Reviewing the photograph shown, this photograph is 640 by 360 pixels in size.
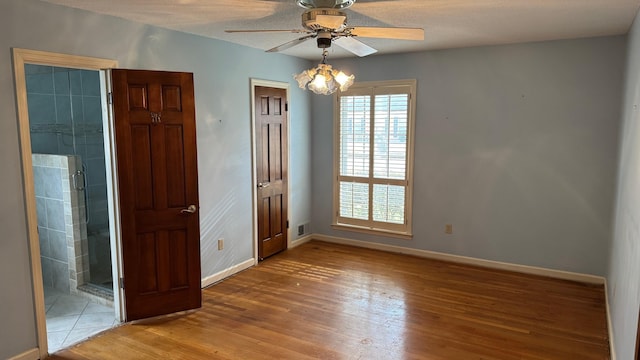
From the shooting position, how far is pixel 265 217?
5406mm

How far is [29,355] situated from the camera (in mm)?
3102

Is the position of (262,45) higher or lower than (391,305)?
higher

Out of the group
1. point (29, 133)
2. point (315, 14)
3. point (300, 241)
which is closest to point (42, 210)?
point (29, 133)

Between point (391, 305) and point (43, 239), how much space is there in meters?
3.55

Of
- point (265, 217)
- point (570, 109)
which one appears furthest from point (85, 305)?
point (570, 109)

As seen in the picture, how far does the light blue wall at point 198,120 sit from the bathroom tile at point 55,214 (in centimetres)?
134

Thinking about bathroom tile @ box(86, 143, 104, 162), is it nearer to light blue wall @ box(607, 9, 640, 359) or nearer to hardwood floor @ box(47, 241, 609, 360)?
hardwood floor @ box(47, 241, 609, 360)

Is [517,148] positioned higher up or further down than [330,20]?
further down

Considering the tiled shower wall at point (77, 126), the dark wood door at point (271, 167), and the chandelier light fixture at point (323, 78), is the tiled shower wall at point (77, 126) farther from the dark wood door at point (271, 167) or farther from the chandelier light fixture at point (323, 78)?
the chandelier light fixture at point (323, 78)

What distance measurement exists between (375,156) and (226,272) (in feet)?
7.72

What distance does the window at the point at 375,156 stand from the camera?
5.50 metres

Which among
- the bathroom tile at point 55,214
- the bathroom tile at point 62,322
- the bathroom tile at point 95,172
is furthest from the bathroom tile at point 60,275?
the bathroom tile at point 95,172

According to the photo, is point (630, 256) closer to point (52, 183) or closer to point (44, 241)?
point (52, 183)

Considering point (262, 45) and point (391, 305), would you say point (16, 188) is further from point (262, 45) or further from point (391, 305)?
point (391, 305)
